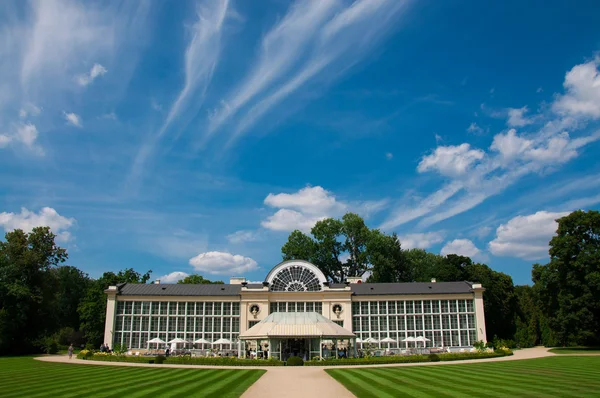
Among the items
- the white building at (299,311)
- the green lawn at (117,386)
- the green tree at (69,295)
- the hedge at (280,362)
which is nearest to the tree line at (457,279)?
the white building at (299,311)

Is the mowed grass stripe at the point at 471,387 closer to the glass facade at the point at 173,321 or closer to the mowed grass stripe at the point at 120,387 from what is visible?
the mowed grass stripe at the point at 120,387

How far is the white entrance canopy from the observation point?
42.6 metres

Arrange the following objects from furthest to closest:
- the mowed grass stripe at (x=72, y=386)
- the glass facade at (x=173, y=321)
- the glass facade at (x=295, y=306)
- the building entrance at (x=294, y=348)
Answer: the glass facade at (x=295, y=306)
the glass facade at (x=173, y=321)
the building entrance at (x=294, y=348)
the mowed grass stripe at (x=72, y=386)

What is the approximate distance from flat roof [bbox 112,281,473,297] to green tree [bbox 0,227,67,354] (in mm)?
8622

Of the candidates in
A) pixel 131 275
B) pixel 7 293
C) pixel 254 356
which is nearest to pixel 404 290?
pixel 254 356

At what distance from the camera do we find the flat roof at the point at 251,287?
198ft

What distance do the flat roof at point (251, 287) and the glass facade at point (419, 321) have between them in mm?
1315

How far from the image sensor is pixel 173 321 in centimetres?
6006

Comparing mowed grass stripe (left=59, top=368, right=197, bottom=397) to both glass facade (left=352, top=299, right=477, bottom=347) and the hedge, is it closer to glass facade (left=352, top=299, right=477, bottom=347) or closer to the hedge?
the hedge

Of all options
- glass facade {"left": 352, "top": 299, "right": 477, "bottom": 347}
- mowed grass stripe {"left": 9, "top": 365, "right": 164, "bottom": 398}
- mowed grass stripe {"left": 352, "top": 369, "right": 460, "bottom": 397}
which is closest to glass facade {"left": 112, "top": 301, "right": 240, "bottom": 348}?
glass facade {"left": 352, "top": 299, "right": 477, "bottom": 347}

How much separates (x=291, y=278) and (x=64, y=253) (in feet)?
95.2

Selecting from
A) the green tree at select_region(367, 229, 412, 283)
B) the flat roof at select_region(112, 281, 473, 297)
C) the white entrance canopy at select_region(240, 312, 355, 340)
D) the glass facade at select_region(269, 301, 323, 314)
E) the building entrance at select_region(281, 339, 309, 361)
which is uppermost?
the green tree at select_region(367, 229, 412, 283)

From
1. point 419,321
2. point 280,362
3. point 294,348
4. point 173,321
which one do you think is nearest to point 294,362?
point 280,362

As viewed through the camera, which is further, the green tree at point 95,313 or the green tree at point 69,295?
the green tree at point 69,295
